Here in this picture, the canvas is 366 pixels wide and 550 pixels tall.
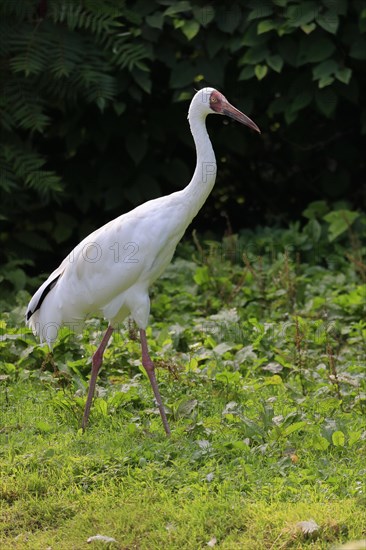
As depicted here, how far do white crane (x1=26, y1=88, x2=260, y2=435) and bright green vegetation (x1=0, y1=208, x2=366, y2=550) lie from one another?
35 centimetres

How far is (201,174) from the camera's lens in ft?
19.8

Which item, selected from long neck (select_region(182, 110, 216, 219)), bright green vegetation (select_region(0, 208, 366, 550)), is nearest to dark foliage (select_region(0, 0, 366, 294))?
bright green vegetation (select_region(0, 208, 366, 550))

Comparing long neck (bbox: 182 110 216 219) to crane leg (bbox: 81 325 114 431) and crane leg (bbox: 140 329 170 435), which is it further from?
crane leg (bbox: 81 325 114 431)

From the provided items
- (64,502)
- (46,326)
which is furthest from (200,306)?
(64,502)

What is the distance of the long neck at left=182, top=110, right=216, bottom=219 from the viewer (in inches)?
238

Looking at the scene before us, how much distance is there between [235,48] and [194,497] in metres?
5.12

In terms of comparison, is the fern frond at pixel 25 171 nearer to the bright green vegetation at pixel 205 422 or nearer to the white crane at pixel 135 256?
the bright green vegetation at pixel 205 422

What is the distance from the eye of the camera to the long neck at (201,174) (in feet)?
19.8

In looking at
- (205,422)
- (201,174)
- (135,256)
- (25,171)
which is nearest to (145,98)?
(25,171)

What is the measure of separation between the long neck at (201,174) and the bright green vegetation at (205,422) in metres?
1.05

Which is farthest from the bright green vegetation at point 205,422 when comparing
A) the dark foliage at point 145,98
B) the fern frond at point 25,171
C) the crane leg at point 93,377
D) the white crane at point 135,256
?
the dark foliage at point 145,98

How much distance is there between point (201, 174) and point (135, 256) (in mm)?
628

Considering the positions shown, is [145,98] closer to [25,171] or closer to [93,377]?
[25,171]

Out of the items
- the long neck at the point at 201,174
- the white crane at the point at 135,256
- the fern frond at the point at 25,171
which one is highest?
the long neck at the point at 201,174
